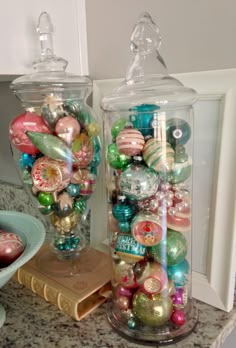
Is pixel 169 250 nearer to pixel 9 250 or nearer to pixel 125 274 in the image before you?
pixel 125 274

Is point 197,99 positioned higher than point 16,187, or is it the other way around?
point 197,99

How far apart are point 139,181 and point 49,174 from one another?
18 cm

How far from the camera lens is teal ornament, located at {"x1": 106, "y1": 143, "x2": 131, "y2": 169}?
0.54m

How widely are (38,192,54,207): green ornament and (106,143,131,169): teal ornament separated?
0.14m

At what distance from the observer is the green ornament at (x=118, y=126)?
1.84 feet

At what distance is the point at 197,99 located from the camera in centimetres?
58

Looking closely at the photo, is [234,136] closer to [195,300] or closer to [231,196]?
[231,196]

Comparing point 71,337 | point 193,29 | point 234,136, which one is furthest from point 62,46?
point 71,337

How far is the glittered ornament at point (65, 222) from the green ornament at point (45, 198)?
0.04 m

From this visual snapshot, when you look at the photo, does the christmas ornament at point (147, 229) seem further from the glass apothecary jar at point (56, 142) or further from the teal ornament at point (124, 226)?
the glass apothecary jar at point (56, 142)

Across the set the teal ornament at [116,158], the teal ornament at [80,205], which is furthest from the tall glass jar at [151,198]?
the teal ornament at [80,205]

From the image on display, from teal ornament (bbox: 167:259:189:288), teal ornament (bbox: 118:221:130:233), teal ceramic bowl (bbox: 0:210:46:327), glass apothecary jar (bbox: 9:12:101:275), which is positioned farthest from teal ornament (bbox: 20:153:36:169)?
teal ornament (bbox: 167:259:189:288)

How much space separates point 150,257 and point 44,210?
0.78 ft

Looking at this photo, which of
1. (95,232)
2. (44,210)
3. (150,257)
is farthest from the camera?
(95,232)
